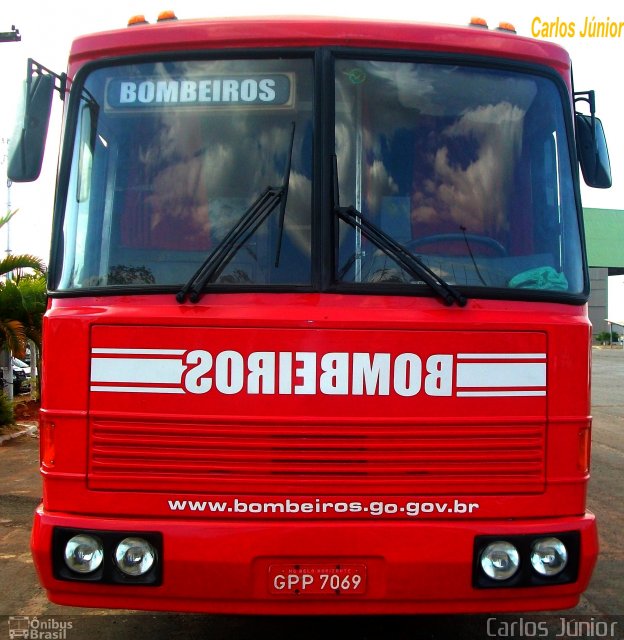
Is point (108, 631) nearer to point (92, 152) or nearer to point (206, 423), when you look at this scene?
point (206, 423)

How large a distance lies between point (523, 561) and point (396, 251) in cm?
137

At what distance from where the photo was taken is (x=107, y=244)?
3.55 m

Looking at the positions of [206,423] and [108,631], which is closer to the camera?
[206,423]

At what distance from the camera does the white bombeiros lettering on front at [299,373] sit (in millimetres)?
3246

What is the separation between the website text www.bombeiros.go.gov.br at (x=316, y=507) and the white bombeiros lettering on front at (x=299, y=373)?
1.44ft

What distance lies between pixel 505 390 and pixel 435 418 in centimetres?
32

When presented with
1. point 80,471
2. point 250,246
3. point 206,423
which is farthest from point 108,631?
point 250,246

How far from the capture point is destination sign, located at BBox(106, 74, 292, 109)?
355 centimetres

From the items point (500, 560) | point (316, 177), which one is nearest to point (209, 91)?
point (316, 177)

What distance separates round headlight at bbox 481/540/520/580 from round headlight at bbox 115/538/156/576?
134cm

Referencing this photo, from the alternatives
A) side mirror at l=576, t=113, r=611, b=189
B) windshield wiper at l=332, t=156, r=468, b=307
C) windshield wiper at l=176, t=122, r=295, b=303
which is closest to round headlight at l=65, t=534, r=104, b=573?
windshield wiper at l=176, t=122, r=295, b=303

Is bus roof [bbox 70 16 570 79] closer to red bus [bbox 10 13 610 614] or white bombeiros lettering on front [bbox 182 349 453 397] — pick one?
red bus [bbox 10 13 610 614]

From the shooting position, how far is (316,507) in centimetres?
325

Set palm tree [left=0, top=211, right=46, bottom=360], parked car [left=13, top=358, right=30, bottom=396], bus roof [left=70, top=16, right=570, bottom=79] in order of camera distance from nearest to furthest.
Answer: bus roof [left=70, top=16, right=570, bottom=79]
palm tree [left=0, top=211, right=46, bottom=360]
parked car [left=13, top=358, right=30, bottom=396]
